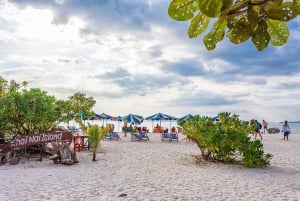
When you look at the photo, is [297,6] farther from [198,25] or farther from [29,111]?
[29,111]

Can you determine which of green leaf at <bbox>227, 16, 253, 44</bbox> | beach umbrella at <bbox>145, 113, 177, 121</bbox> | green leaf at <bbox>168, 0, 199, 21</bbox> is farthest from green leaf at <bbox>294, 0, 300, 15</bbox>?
beach umbrella at <bbox>145, 113, 177, 121</bbox>

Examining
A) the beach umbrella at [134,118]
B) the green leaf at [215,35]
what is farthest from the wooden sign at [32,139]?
the beach umbrella at [134,118]

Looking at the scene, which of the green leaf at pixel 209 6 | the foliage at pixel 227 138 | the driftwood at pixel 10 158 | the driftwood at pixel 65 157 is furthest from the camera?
the driftwood at pixel 10 158

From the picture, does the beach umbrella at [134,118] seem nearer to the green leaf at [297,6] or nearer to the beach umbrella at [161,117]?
the beach umbrella at [161,117]

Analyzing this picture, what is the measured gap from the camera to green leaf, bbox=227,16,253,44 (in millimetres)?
864

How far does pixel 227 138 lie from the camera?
41.8 feet

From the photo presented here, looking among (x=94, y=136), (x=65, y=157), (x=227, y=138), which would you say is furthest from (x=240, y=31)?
(x=94, y=136)

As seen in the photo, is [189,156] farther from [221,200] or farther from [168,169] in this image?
[221,200]

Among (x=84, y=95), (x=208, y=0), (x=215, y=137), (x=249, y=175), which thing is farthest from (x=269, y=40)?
(x=84, y=95)

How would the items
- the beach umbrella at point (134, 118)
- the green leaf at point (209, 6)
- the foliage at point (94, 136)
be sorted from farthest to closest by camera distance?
the beach umbrella at point (134, 118) → the foliage at point (94, 136) → the green leaf at point (209, 6)

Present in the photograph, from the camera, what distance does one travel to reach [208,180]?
31.9 ft

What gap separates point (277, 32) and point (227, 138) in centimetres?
1236

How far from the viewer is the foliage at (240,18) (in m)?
0.73

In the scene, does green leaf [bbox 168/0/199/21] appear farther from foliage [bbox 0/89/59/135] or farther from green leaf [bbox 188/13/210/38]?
foliage [bbox 0/89/59/135]
